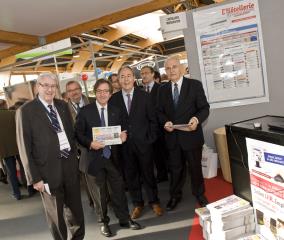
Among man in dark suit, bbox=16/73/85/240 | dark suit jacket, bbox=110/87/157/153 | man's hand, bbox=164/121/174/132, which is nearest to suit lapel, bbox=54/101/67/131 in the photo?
man in dark suit, bbox=16/73/85/240

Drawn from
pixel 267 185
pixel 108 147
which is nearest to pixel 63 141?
pixel 108 147

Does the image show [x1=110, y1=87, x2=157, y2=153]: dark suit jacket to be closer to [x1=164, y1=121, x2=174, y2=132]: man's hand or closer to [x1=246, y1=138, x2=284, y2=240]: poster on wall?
[x1=164, y1=121, x2=174, y2=132]: man's hand

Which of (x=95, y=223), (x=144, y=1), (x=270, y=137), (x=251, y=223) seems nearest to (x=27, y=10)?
(x=144, y=1)

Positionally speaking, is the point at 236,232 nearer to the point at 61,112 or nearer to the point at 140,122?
the point at 140,122

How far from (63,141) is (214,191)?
2.01 m

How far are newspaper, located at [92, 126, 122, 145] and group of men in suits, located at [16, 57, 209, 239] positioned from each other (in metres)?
0.05

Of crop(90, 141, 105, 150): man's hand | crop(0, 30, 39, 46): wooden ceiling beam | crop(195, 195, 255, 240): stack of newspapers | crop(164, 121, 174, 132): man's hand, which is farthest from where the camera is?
crop(0, 30, 39, 46): wooden ceiling beam

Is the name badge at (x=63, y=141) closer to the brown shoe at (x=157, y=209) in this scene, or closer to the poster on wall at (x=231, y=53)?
the brown shoe at (x=157, y=209)

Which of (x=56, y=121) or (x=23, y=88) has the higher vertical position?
(x=23, y=88)

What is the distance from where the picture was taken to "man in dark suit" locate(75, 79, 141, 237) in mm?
2895

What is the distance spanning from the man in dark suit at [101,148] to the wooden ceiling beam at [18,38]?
1606 mm

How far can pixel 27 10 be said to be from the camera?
3.16 metres

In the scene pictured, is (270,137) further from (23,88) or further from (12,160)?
(23,88)

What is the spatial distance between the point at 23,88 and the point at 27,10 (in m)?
2.99
